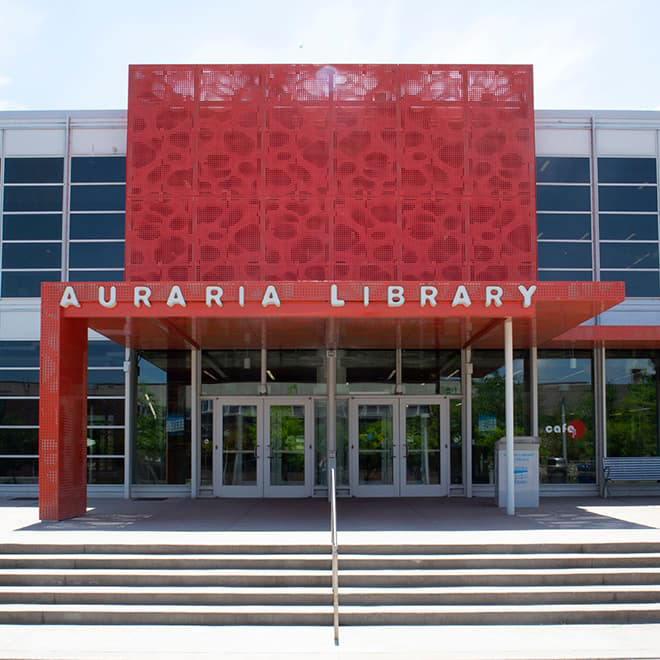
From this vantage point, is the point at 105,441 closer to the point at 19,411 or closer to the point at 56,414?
the point at 19,411

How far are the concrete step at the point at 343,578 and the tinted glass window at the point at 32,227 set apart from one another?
10388mm

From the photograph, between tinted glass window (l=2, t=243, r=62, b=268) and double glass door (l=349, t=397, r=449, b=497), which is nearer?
double glass door (l=349, t=397, r=449, b=497)

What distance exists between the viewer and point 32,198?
1872 cm

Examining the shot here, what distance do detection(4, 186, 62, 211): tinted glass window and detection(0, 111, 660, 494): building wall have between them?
0.07ft

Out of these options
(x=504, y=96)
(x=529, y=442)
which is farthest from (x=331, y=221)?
(x=529, y=442)

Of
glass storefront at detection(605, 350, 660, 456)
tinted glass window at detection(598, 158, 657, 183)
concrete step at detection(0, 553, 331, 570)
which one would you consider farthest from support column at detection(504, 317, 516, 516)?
tinted glass window at detection(598, 158, 657, 183)

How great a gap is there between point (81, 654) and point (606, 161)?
1528cm

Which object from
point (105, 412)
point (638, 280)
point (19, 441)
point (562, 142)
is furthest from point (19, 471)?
point (638, 280)

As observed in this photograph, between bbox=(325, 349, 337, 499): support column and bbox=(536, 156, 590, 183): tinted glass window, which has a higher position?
bbox=(536, 156, 590, 183): tinted glass window

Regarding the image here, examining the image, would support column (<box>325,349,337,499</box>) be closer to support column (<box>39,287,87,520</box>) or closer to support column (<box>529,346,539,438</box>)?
support column (<box>529,346,539,438</box>)

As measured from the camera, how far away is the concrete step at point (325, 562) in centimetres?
995

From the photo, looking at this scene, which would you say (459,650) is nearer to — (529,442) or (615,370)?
(529,442)

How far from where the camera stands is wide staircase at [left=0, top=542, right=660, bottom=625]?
8.99 m

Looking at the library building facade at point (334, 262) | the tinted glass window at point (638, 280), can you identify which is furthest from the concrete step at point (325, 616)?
the tinted glass window at point (638, 280)
